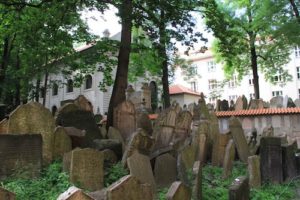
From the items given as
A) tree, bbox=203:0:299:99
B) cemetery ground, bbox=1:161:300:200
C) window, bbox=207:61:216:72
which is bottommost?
cemetery ground, bbox=1:161:300:200

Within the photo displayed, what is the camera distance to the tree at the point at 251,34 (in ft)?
49.3

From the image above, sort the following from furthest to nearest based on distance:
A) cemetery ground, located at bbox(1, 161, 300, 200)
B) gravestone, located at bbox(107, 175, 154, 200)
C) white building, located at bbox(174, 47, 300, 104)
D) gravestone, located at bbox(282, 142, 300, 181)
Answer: white building, located at bbox(174, 47, 300, 104) < gravestone, located at bbox(282, 142, 300, 181) < cemetery ground, located at bbox(1, 161, 300, 200) < gravestone, located at bbox(107, 175, 154, 200)

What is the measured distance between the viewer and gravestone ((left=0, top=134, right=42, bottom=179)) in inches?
252

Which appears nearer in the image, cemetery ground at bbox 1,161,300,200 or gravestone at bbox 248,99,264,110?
cemetery ground at bbox 1,161,300,200

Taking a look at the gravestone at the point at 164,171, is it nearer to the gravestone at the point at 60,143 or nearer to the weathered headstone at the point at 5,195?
the gravestone at the point at 60,143

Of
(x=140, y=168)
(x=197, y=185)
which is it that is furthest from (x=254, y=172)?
(x=140, y=168)

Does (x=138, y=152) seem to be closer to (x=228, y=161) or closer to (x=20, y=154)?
(x=20, y=154)

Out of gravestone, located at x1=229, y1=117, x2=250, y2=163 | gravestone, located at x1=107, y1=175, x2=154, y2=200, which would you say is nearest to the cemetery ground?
gravestone, located at x1=229, y1=117, x2=250, y2=163

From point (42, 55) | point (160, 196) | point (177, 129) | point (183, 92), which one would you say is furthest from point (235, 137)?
point (183, 92)

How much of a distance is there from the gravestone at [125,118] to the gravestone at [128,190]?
6030 mm

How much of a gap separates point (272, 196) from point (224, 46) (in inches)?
354

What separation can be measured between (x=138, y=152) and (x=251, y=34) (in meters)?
20.3

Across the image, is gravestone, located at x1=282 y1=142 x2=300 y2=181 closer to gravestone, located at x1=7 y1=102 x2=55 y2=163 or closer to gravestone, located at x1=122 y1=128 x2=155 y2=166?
gravestone, located at x1=122 y1=128 x2=155 y2=166

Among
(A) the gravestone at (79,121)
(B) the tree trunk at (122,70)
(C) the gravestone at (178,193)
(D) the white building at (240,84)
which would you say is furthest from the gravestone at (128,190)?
(D) the white building at (240,84)
